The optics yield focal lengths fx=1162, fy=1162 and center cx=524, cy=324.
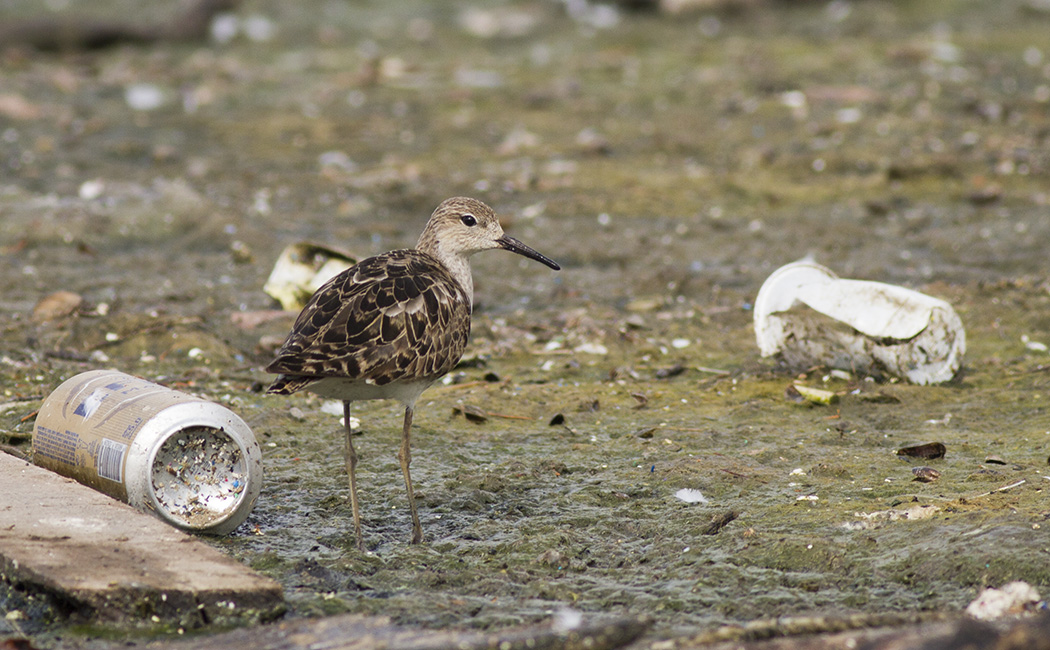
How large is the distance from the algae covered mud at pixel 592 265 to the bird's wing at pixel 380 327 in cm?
67

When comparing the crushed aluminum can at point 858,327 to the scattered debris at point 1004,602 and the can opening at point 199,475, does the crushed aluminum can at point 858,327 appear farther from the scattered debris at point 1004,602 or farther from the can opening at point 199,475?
the can opening at point 199,475

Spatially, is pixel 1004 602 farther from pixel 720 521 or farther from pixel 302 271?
pixel 302 271

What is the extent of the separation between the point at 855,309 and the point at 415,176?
486cm

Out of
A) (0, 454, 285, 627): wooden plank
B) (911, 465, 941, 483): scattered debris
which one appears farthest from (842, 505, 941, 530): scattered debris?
(0, 454, 285, 627): wooden plank

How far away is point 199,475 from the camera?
4.46 meters

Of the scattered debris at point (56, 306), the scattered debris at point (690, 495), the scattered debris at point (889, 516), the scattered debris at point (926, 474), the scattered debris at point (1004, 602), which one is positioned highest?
the scattered debris at point (56, 306)

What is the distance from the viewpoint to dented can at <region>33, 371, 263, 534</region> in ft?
14.1

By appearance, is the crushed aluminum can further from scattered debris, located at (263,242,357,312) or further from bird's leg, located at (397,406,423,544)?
scattered debris, located at (263,242,357,312)

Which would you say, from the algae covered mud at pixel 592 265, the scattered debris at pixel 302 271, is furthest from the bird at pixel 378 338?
the scattered debris at pixel 302 271

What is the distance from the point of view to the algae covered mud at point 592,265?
4.27 m

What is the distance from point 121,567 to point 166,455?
713 millimetres

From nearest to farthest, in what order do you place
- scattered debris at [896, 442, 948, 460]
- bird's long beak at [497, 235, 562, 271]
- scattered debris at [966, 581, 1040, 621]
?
scattered debris at [966, 581, 1040, 621] → scattered debris at [896, 442, 948, 460] → bird's long beak at [497, 235, 562, 271]

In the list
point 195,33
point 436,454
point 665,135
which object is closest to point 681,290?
point 436,454

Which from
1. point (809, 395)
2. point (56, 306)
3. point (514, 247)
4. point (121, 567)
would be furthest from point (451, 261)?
point (56, 306)
